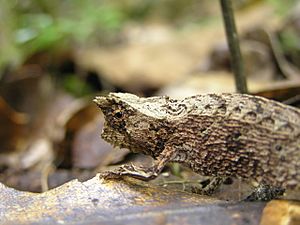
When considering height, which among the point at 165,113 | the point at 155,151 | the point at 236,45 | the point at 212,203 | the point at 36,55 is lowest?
the point at 212,203

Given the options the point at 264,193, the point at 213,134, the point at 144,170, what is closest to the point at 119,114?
the point at 144,170

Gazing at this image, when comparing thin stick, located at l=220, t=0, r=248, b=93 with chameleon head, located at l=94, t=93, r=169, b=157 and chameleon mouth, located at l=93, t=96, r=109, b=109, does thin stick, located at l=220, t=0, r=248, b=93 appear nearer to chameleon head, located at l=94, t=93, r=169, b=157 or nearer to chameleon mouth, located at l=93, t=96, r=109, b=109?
chameleon head, located at l=94, t=93, r=169, b=157

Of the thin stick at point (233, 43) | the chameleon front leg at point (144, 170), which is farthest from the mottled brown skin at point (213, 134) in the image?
the thin stick at point (233, 43)

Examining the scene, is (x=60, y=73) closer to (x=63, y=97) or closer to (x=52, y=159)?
(x=63, y=97)

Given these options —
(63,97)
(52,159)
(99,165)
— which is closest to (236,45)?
(99,165)

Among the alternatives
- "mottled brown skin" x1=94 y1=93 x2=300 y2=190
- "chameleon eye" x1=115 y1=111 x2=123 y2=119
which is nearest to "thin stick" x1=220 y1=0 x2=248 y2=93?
"mottled brown skin" x1=94 y1=93 x2=300 y2=190

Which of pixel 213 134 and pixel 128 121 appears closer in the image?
pixel 213 134

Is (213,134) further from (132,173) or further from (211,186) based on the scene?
(132,173)
